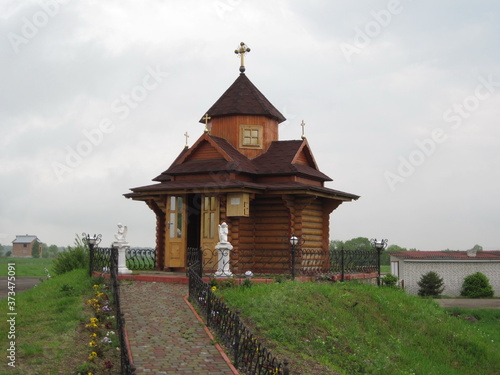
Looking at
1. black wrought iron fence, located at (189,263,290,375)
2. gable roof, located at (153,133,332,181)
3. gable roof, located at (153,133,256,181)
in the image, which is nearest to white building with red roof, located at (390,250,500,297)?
gable roof, located at (153,133,332,181)

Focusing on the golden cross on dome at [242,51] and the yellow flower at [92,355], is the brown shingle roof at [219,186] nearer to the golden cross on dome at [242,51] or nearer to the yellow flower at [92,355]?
the golden cross on dome at [242,51]

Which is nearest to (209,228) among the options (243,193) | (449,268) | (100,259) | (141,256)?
(243,193)

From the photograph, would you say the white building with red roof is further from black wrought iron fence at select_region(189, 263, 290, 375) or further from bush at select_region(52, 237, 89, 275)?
black wrought iron fence at select_region(189, 263, 290, 375)

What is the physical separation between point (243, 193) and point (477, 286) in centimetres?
2678

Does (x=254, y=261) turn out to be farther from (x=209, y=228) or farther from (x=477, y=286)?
(x=477, y=286)

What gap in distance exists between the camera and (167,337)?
11.6m

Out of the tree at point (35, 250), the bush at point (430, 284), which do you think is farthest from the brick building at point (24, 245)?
the bush at point (430, 284)

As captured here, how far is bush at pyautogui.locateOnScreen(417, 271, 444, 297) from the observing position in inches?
Result: 1556

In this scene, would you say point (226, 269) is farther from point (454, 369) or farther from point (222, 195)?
point (454, 369)

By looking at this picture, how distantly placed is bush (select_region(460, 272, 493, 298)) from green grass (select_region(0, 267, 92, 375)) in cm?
3055

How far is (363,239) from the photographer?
267ft

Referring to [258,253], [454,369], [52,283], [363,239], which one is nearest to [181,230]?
[258,253]

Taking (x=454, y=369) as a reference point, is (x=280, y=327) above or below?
above

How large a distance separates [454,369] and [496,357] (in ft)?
7.29
